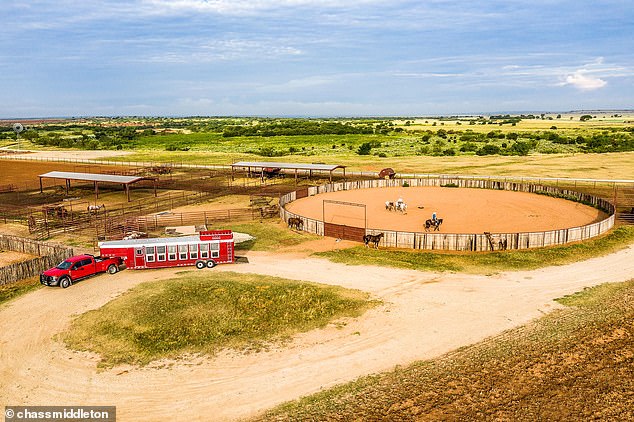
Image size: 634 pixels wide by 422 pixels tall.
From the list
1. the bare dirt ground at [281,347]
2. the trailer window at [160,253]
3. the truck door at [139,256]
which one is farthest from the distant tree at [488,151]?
the truck door at [139,256]

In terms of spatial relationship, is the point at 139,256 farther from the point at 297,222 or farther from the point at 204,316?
the point at 297,222

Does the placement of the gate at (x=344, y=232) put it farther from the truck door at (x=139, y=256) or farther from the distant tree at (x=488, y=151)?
the distant tree at (x=488, y=151)

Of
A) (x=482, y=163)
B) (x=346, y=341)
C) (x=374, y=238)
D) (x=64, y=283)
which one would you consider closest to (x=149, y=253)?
(x=64, y=283)

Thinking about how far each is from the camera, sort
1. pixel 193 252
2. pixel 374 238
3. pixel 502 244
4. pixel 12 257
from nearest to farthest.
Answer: pixel 193 252, pixel 12 257, pixel 502 244, pixel 374 238

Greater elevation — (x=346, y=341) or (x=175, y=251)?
(x=175, y=251)

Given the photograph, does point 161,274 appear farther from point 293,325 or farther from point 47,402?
point 47,402

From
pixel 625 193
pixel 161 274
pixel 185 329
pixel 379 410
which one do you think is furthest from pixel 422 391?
pixel 625 193
